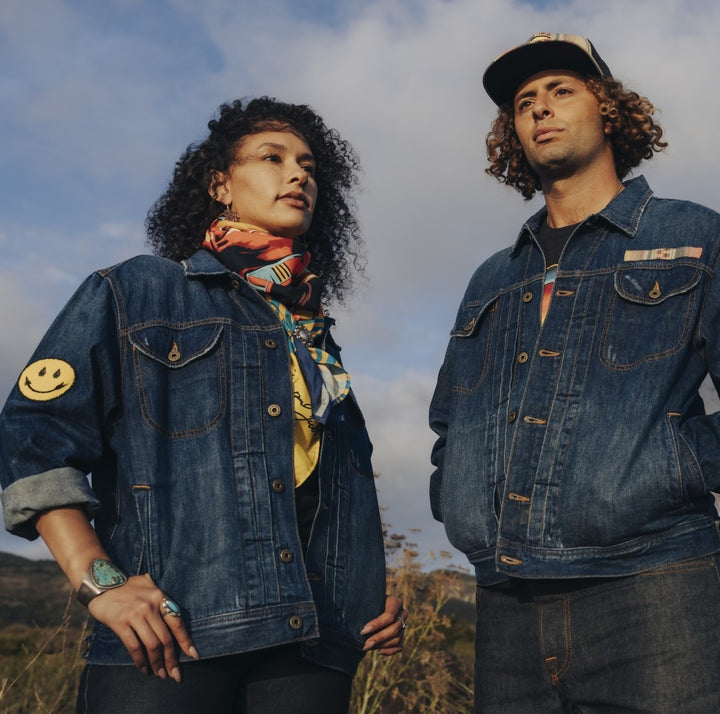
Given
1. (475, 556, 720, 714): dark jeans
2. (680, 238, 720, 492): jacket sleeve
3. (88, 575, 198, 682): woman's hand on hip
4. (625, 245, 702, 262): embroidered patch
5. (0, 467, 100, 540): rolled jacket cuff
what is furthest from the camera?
(625, 245, 702, 262): embroidered patch

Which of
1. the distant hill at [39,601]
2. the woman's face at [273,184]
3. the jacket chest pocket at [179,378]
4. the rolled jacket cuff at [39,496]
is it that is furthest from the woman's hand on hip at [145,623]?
the distant hill at [39,601]

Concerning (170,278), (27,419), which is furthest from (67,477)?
(170,278)

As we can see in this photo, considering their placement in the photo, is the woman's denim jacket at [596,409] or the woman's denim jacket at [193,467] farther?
the woman's denim jacket at [596,409]

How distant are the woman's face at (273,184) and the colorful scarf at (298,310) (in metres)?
0.09

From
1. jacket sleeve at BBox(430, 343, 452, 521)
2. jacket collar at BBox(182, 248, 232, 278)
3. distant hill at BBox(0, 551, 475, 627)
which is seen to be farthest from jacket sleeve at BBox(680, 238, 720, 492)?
distant hill at BBox(0, 551, 475, 627)

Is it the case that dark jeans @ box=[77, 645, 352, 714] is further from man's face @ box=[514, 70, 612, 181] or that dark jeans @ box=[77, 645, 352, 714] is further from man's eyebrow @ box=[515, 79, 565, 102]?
man's eyebrow @ box=[515, 79, 565, 102]

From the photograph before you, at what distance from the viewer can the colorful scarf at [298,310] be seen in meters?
2.84

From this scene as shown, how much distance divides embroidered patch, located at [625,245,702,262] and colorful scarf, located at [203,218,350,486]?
1.05m

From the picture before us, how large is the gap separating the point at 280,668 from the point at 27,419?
943mm

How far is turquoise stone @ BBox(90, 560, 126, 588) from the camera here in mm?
2258

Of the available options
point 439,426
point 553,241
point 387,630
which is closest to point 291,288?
point 439,426

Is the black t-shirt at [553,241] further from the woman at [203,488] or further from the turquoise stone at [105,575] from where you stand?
the turquoise stone at [105,575]

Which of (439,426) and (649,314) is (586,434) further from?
(439,426)

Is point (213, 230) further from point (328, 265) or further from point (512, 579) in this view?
point (512, 579)
